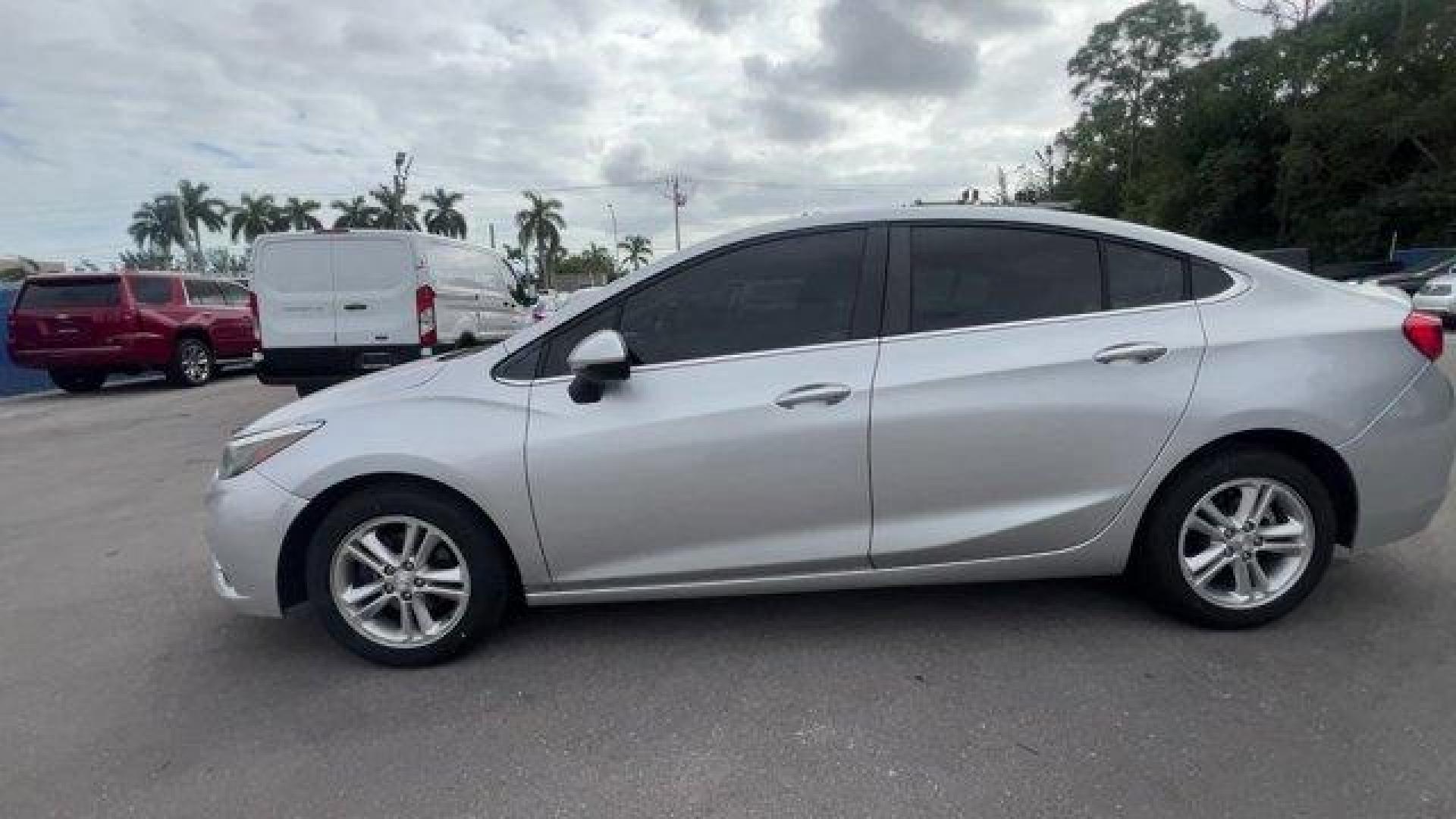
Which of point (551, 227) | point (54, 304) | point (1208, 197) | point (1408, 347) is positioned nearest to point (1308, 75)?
point (1208, 197)

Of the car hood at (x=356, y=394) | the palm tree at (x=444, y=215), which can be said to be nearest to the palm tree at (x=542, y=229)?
the palm tree at (x=444, y=215)

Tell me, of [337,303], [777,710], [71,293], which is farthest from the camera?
[71,293]

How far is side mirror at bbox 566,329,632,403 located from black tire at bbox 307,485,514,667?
0.61 m

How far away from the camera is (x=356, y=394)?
308 cm

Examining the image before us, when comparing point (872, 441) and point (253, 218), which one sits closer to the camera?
point (872, 441)

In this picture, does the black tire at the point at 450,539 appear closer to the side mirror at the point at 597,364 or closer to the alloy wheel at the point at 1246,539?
the side mirror at the point at 597,364

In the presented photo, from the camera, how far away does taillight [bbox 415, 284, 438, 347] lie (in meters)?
8.62

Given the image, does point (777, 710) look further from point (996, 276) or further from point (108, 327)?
point (108, 327)

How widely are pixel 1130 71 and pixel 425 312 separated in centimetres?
4993

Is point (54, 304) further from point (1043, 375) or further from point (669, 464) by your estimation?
point (1043, 375)

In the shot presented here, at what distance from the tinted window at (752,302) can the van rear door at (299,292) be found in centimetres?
682

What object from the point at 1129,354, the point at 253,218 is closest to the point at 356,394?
the point at 1129,354

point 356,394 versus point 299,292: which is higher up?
point 299,292

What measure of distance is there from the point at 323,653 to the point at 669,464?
5.24 feet
